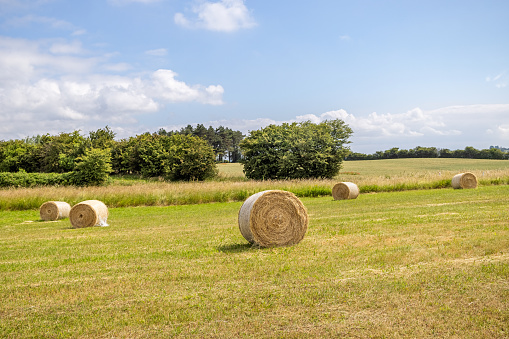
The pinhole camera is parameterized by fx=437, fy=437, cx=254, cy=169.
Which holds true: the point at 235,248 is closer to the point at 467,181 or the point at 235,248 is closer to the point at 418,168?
the point at 467,181

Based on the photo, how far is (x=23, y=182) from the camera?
46.1 metres

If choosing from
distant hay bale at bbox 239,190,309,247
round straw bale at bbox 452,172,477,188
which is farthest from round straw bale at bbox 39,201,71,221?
round straw bale at bbox 452,172,477,188

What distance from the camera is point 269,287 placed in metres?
6.88

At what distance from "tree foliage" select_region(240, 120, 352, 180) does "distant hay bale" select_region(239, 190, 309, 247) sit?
37.8 meters

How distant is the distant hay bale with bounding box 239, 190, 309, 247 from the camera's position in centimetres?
1041

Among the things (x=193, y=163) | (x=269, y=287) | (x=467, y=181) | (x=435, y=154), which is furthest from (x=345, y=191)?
(x=435, y=154)

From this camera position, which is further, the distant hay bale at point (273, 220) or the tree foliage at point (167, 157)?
the tree foliage at point (167, 157)

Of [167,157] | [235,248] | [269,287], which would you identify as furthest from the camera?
[167,157]

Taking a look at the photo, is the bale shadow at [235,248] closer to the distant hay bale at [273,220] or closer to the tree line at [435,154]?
the distant hay bale at [273,220]

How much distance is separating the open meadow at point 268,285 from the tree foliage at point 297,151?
3672 centimetres

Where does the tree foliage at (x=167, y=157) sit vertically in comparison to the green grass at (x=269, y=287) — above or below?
above

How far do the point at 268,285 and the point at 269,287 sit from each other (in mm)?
118

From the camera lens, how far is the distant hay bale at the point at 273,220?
1041 cm

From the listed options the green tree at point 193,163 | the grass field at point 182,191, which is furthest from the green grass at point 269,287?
the green tree at point 193,163
